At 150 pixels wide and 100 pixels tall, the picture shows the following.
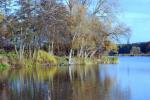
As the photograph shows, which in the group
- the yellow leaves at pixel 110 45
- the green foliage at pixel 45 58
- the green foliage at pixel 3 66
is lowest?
the green foliage at pixel 3 66

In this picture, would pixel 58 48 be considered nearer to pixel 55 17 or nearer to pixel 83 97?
pixel 55 17

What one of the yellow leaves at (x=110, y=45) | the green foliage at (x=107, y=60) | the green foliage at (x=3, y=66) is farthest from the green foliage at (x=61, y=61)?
the green foliage at (x=3, y=66)

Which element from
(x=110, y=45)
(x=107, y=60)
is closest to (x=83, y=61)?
(x=110, y=45)

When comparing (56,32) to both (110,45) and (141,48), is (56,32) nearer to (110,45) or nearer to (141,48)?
(110,45)

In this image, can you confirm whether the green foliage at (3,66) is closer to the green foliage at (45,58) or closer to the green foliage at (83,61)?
the green foliage at (45,58)

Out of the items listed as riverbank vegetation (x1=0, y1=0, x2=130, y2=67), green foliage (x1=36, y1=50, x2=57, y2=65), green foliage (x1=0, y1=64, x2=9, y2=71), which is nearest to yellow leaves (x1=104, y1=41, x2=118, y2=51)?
riverbank vegetation (x1=0, y1=0, x2=130, y2=67)

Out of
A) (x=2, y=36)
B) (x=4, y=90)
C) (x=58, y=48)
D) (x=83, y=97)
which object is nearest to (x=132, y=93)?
(x=83, y=97)

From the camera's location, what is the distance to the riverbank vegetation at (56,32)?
44.7m

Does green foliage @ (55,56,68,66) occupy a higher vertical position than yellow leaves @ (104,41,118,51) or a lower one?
lower

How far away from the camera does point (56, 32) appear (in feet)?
155

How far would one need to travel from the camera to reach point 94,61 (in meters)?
54.5

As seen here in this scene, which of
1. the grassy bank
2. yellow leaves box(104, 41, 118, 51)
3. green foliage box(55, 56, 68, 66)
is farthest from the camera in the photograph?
yellow leaves box(104, 41, 118, 51)

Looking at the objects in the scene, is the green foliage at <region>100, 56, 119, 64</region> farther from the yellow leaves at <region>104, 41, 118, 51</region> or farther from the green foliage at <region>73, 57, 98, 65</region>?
the green foliage at <region>73, 57, 98, 65</region>

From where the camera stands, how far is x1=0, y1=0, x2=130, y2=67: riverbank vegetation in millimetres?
44656
